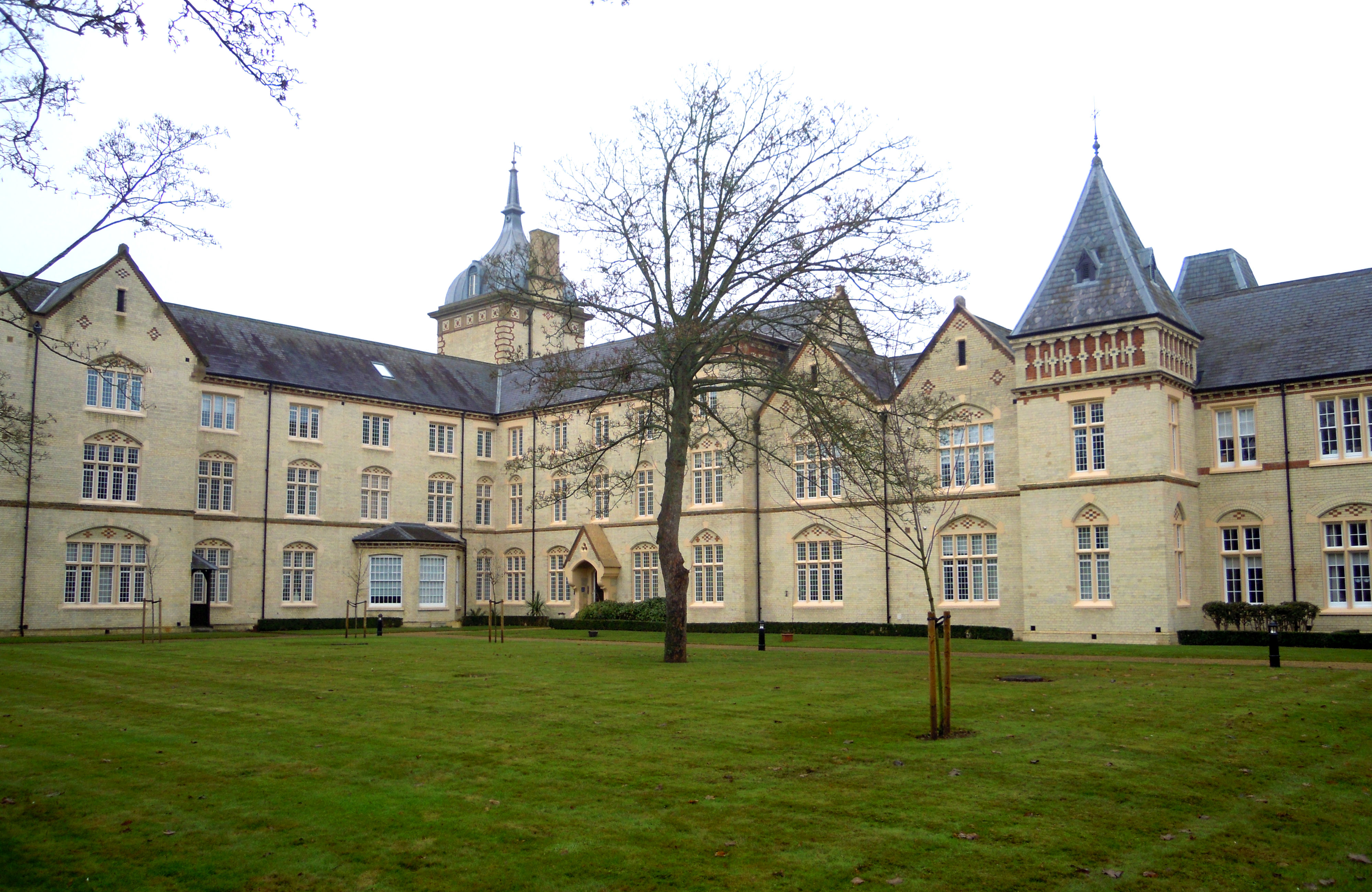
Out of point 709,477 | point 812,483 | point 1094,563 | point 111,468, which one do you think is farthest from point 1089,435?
point 111,468

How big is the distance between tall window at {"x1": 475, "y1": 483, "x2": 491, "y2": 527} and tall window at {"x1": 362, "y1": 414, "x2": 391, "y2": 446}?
5.89 meters

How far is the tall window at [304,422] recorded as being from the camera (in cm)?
4478

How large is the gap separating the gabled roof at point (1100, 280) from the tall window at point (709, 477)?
46.9 feet

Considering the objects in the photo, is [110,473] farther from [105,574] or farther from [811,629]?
Answer: [811,629]

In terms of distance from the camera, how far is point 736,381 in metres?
25.5

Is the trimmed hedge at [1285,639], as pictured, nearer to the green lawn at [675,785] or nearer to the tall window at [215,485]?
the green lawn at [675,785]

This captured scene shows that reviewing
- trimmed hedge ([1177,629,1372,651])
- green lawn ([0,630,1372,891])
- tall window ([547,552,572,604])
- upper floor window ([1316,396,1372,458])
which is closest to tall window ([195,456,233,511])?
tall window ([547,552,572,604])

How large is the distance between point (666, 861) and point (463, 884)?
4.84 feet

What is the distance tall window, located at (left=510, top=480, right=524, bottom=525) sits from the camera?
2050 inches

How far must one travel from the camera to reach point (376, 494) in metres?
47.8

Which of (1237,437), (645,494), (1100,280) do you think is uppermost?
(1100,280)

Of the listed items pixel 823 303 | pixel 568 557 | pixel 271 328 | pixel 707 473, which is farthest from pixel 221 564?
pixel 823 303

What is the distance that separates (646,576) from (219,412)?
1915 centimetres

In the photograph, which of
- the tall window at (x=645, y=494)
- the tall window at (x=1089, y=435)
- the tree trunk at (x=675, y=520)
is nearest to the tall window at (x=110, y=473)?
the tall window at (x=645, y=494)
